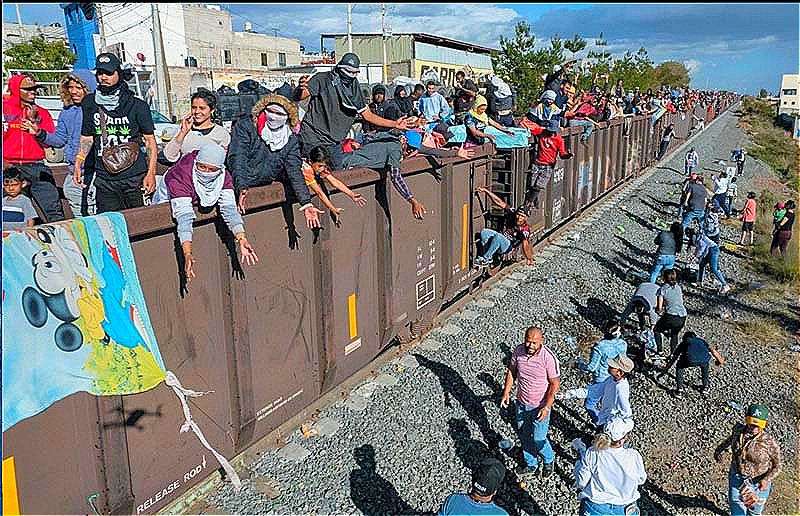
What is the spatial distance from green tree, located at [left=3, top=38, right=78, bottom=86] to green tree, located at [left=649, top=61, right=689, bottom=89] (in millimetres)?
53203

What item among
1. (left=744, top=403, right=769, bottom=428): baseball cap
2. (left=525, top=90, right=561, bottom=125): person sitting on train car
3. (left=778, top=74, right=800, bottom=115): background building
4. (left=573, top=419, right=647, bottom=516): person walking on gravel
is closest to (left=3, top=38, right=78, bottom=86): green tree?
(left=525, top=90, right=561, bottom=125): person sitting on train car

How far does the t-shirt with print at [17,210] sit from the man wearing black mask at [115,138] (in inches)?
24.3

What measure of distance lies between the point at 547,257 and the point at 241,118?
799cm

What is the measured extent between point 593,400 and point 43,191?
18.2 feet

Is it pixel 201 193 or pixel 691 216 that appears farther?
pixel 691 216

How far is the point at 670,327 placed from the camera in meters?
8.00

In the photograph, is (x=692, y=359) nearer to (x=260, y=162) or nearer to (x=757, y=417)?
(x=757, y=417)

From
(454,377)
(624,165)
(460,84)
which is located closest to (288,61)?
(624,165)

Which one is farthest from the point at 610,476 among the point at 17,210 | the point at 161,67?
the point at 161,67

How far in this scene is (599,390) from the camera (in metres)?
6.31

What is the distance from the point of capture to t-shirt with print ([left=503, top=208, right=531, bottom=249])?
9.52 m

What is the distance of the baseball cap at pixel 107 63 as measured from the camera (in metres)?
5.14

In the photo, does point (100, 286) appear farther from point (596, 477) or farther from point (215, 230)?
point (596, 477)

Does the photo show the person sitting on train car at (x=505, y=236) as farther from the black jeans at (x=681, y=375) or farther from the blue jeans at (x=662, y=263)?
the black jeans at (x=681, y=375)
